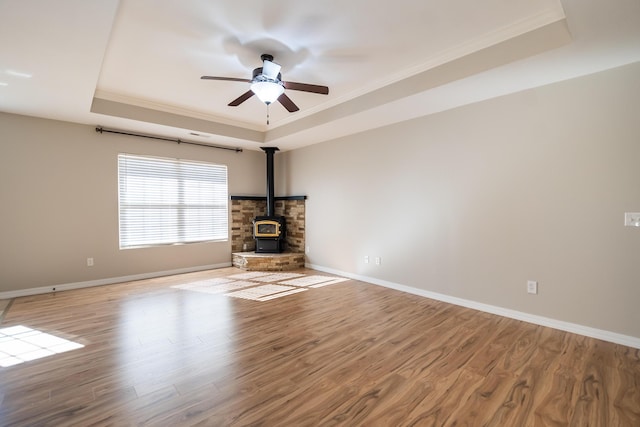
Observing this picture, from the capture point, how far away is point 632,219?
2.61m

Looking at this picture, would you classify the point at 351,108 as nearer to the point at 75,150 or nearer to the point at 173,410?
the point at 173,410

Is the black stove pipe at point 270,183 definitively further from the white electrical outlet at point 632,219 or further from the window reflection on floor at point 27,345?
the white electrical outlet at point 632,219

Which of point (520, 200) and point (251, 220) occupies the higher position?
point (520, 200)

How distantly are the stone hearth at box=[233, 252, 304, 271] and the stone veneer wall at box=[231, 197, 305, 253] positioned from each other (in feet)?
1.23

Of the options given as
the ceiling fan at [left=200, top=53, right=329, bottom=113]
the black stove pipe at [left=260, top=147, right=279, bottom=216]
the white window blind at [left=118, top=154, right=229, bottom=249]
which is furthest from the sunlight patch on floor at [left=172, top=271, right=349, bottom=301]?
the ceiling fan at [left=200, top=53, right=329, bottom=113]

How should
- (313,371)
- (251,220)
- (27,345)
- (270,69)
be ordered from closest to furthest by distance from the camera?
(313,371), (27,345), (270,69), (251,220)

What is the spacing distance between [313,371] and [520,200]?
8.90ft

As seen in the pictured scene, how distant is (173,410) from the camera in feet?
5.80

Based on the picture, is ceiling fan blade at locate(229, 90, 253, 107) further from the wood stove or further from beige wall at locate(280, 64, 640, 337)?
the wood stove

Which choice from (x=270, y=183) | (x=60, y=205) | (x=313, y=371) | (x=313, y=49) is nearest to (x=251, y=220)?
(x=270, y=183)

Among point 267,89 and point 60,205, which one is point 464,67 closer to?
point 267,89

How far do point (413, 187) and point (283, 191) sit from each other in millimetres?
3117

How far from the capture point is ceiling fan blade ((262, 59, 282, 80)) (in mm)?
2734

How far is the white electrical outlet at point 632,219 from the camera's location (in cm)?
258
